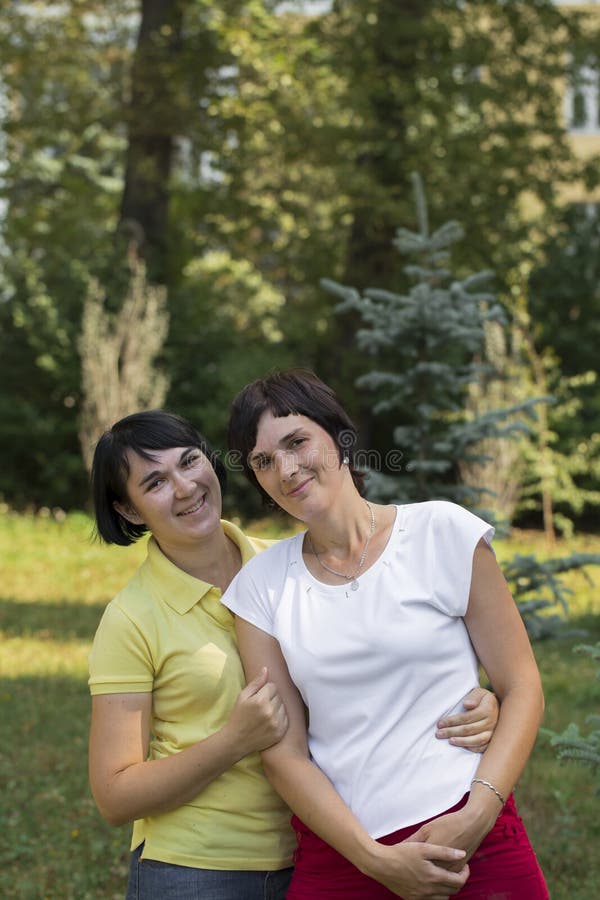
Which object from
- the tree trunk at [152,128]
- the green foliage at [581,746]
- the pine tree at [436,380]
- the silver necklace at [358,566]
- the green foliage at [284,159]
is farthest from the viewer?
the tree trunk at [152,128]

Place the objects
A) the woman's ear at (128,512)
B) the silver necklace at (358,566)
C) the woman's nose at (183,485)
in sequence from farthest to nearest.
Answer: the woman's ear at (128,512)
the woman's nose at (183,485)
the silver necklace at (358,566)

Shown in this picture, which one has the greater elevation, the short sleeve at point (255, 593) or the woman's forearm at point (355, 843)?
the short sleeve at point (255, 593)

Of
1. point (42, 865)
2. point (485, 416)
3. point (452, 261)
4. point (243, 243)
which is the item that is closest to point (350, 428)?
point (42, 865)

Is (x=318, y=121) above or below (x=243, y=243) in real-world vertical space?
above

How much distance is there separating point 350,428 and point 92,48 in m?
17.1

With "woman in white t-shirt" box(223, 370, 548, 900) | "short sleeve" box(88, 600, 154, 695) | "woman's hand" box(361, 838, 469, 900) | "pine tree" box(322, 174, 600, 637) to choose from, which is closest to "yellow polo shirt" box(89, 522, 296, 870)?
"short sleeve" box(88, 600, 154, 695)

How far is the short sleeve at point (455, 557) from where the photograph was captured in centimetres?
248

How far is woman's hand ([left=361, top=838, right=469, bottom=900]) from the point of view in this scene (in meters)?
2.32

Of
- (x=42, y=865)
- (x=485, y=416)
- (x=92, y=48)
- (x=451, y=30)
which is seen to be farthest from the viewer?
(x=92, y=48)

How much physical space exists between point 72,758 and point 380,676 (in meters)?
3.65

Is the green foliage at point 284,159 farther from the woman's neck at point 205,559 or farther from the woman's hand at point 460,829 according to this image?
the woman's hand at point 460,829

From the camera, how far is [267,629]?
2582mm

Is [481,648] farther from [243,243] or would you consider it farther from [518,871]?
[243,243]

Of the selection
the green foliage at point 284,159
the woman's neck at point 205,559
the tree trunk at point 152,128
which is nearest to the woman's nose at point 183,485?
the woman's neck at point 205,559
